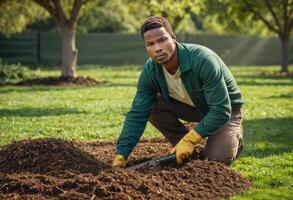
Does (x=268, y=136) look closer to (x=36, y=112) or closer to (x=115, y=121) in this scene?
(x=115, y=121)

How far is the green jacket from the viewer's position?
5.34 m

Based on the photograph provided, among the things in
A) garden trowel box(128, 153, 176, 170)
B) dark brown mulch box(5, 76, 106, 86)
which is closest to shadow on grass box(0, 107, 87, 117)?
garden trowel box(128, 153, 176, 170)

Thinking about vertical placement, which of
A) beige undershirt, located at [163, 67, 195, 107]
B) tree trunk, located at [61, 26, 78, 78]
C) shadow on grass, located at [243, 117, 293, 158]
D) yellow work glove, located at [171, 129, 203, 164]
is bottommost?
tree trunk, located at [61, 26, 78, 78]

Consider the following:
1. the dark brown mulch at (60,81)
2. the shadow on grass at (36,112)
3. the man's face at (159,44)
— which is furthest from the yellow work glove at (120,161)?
the dark brown mulch at (60,81)

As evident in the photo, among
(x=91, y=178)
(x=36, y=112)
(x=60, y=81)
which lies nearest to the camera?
(x=91, y=178)

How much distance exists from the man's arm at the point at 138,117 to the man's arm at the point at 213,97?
698 mm

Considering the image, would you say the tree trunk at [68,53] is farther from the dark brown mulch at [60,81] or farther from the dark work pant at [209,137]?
the dark work pant at [209,137]

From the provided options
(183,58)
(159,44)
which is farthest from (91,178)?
(183,58)

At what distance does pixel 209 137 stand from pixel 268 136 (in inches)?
95.5

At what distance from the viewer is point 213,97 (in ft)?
17.5

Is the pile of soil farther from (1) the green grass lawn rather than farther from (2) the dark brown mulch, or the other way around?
(2) the dark brown mulch

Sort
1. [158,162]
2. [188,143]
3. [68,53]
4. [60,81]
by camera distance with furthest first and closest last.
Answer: [68,53], [60,81], [158,162], [188,143]

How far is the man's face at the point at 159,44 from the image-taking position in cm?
525

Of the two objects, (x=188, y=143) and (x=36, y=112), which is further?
(x=36, y=112)
